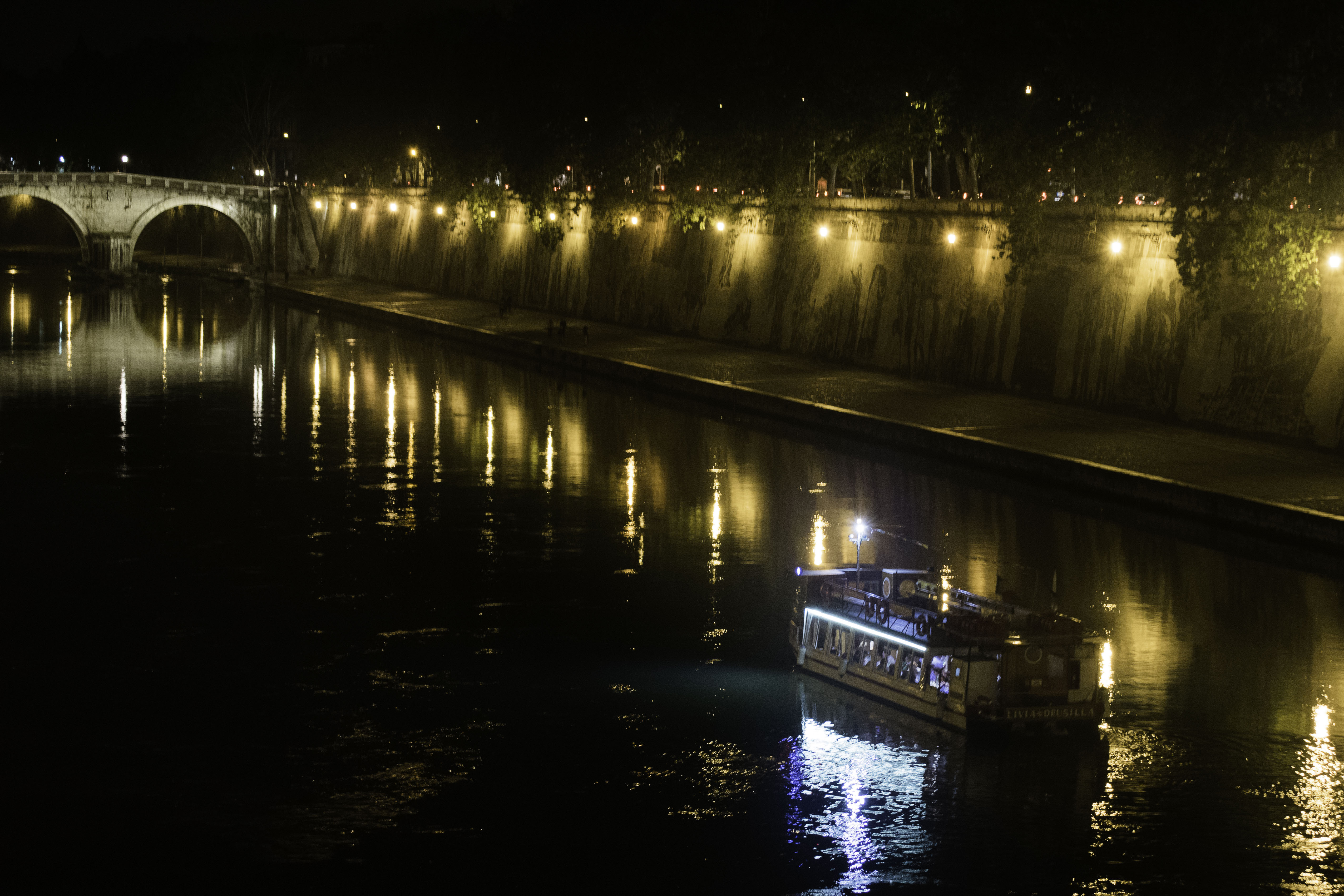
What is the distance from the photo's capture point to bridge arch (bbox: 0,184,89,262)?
7000 cm

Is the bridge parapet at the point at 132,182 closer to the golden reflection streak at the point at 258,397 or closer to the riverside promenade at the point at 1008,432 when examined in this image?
the riverside promenade at the point at 1008,432

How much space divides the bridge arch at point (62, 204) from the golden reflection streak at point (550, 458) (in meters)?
50.2

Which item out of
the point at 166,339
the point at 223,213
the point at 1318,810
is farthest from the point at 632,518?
the point at 223,213

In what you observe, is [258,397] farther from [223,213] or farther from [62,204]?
[223,213]

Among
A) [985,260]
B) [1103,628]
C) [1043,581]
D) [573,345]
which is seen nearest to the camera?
[1103,628]

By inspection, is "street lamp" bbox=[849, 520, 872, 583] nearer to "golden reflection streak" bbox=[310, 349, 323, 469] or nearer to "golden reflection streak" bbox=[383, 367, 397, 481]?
"golden reflection streak" bbox=[383, 367, 397, 481]

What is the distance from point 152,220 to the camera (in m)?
100

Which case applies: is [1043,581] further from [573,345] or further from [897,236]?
[573,345]

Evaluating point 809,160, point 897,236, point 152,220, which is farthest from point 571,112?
point 152,220

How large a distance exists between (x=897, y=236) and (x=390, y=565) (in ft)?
63.0

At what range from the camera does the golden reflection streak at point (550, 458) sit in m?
23.3

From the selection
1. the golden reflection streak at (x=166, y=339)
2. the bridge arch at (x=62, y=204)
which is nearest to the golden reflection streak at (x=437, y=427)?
the golden reflection streak at (x=166, y=339)

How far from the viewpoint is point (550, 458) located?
25359 mm

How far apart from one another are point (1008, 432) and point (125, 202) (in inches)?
2261
